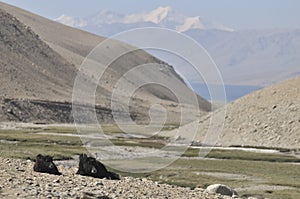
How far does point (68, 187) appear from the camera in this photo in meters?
26.8

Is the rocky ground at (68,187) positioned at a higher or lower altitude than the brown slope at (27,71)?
lower

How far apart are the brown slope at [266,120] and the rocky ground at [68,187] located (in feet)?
201

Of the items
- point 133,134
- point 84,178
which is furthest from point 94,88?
point 84,178

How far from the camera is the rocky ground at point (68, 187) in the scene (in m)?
24.4

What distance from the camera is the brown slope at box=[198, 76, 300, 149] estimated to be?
92.8 meters

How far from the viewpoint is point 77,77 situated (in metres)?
200

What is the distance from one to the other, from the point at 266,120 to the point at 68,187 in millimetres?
73050

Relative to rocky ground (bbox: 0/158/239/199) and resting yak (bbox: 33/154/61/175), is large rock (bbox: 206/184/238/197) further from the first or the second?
resting yak (bbox: 33/154/61/175)

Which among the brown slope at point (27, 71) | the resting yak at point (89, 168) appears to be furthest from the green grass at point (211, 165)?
the brown slope at point (27, 71)

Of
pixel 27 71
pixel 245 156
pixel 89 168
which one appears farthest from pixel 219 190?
pixel 27 71

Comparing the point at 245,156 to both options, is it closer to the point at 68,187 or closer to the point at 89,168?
the point at 89,168

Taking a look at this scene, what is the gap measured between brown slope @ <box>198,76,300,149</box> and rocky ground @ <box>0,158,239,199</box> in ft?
201

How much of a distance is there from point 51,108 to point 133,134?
4022 centimetres

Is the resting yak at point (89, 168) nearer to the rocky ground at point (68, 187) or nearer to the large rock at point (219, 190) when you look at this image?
the rocky ground at point (68, 187)
